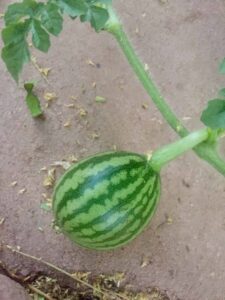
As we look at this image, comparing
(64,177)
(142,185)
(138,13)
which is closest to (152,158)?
(142,185)

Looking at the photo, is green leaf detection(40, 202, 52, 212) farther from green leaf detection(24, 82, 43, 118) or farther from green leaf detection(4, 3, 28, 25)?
green leaf detection(4, 3, 28, 25)

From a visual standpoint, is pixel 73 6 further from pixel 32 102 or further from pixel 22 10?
pixel 32 102

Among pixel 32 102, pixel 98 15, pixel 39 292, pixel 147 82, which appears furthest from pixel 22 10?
pixel 39 292

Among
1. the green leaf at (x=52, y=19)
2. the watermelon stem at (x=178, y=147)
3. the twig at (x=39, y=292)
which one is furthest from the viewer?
the twig at (x=39, y=292)

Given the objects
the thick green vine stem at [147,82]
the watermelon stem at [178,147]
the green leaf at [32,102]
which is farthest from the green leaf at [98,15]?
the green leaf at [32,102]

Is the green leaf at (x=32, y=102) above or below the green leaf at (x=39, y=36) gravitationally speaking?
below

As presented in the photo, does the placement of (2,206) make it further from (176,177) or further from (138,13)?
(138,13)

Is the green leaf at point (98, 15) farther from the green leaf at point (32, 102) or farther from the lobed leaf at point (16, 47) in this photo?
the green leaf at point (32, 102)
